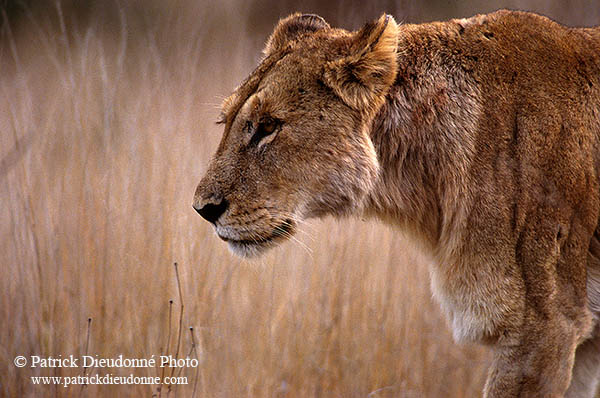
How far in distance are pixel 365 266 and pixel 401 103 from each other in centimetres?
194

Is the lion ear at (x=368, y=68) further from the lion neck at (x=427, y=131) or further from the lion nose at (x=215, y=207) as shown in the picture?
the lion nose at (x=215, y=207)

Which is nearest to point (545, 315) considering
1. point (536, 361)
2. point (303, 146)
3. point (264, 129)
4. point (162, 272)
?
point (536, 361)

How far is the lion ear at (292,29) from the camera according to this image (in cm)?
359

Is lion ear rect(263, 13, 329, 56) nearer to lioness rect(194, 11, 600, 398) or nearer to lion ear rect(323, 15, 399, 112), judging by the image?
lioness rect(194, 11, 600, 398)

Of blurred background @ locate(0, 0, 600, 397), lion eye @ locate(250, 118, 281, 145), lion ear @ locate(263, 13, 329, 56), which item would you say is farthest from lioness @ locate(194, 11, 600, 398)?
blurred background @ locate(0, 0, 600, 397)

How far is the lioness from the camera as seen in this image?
3049 millimetres

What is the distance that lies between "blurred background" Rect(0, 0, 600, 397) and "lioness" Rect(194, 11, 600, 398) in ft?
3.50

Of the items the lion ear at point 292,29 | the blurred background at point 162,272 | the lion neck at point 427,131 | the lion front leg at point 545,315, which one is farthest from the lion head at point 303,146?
the blurred background at point 162,272

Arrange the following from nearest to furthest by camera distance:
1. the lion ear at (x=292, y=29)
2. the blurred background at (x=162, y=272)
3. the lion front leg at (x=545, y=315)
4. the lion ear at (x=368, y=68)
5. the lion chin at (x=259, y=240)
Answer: the lion front leg at (x=545, y=315) < the lion ear at (x=368, y=68) < the lion chin at (x=259, y=240) < the lion ear at (x=292, y=29) < the blurred background at (x=162, y=272)

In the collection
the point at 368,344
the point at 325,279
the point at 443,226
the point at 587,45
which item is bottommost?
the point at 368,344

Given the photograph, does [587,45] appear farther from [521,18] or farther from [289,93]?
[289,93]

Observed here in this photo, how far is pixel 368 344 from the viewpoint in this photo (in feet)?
15.7

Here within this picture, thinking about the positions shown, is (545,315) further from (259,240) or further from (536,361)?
(259,240)

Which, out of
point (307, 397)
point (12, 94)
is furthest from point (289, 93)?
point (12, 94)
